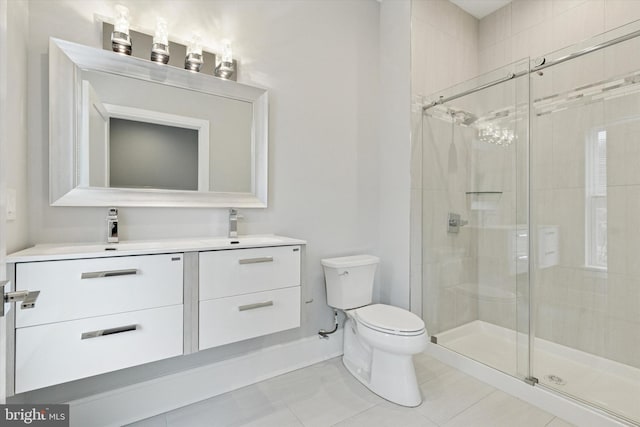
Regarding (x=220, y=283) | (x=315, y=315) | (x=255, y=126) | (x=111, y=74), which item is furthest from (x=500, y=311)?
(x=111, y=74)

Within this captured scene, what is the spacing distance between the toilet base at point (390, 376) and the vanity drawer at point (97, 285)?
121 cm

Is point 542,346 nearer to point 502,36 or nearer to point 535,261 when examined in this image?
point 535,261

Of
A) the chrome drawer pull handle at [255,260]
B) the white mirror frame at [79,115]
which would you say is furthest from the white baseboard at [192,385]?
the white mirror frame at [79,115]

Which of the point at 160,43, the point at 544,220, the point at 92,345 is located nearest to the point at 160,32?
the point at 160,43

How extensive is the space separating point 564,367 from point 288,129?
237 cm

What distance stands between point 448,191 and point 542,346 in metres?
1.22

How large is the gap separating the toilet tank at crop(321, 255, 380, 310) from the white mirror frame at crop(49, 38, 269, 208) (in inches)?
34.4

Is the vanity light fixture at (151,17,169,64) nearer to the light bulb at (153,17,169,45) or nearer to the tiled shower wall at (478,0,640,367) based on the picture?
the light bulb at (153,17,169,45)

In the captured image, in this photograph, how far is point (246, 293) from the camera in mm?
1562

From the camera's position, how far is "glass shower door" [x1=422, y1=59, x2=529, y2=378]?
211 centimetres

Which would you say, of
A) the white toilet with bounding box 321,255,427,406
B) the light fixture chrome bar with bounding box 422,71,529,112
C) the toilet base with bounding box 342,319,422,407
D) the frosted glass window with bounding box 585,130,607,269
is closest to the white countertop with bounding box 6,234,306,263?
the white toilet with bounding box 321,255,427,406

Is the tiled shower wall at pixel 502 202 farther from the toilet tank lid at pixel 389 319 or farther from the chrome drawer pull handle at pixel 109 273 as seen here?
the chrome drawer pull handle at pixel 109 273

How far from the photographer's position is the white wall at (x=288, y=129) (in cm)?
145

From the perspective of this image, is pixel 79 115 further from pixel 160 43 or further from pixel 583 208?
pixel 583 208
